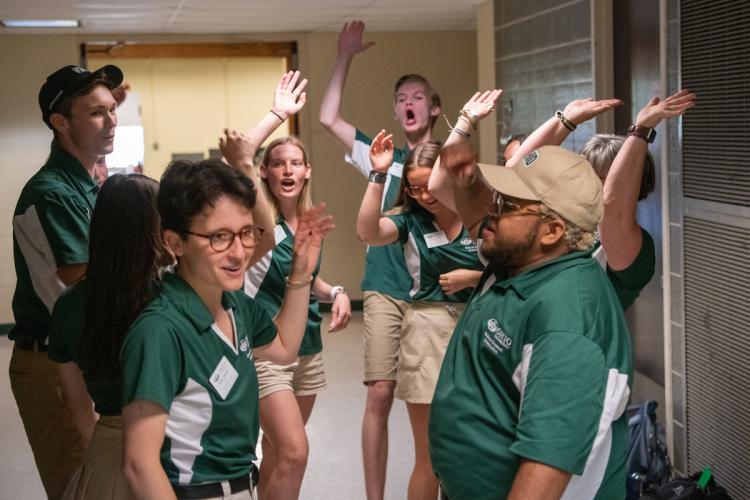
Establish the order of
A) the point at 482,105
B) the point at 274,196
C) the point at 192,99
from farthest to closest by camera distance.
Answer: the point at 192,99 < the point at 274,196 < the point at 482,105

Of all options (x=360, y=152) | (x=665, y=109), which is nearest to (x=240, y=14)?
(x=360, y=152)

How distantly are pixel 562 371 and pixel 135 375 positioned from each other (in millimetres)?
821

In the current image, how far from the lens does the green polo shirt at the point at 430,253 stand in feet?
11.6

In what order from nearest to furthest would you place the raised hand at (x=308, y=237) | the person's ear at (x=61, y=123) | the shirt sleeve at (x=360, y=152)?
the raised hand at (x=308, y=237)
the person's ear at (x=61, y=123)
the shirt sleeve at (x=360, y=152)

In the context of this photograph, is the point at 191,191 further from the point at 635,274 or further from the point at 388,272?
the point at 388,272

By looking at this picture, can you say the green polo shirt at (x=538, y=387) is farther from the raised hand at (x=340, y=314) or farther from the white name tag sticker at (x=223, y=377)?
the raised hand at (x=340, y=314)

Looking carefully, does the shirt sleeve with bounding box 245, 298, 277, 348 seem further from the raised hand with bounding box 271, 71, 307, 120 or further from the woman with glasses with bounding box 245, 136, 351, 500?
the raised hand with bounding box 271, 71, 307, 120

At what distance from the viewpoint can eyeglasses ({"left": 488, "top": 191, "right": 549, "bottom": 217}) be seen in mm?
2031

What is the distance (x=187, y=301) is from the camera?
2037 millimetres

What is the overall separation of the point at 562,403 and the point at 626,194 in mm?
1039

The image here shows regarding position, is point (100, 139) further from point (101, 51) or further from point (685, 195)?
point (101, 51)

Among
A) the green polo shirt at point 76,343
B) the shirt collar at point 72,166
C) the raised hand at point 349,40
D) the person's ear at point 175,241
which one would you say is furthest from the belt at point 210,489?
the raised hand at point 349,40

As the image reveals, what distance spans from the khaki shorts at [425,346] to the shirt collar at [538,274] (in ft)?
5.12

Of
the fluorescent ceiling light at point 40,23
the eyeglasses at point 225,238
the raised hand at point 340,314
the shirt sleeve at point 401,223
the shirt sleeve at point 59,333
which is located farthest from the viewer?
the fluorescent ceiling light at point 40,23
